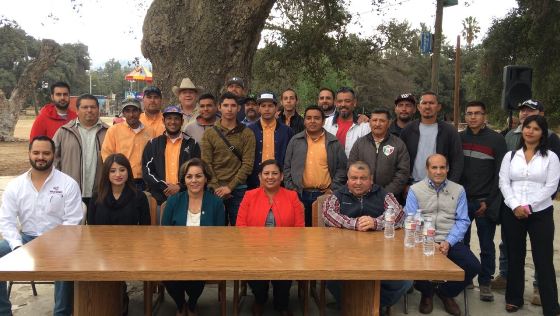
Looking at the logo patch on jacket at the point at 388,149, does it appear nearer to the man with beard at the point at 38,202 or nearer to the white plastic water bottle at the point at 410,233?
the white plastic water bottle at the point at 410,233

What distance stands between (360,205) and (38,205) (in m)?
2.64

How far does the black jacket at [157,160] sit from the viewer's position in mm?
4828

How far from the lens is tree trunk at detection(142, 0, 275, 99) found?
730cm

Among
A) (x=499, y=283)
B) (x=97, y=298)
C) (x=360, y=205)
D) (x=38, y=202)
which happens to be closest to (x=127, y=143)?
(x=38, y=202)

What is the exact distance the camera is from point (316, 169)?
4.98 m

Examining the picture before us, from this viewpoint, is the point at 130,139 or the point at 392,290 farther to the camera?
the point at 130,139

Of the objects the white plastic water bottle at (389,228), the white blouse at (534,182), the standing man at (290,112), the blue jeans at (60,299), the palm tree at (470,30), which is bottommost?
the blue jeans at (60,299)

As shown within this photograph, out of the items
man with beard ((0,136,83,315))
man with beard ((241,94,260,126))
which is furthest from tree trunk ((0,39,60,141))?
man with beard ((0,136,83,315))

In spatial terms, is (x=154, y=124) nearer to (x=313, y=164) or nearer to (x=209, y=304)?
(x=313, y=164)

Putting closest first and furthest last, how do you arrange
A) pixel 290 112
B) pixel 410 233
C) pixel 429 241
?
pixel 429 241, pixel 410 233, pixel 290 112

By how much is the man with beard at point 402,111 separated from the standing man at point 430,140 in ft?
0.61

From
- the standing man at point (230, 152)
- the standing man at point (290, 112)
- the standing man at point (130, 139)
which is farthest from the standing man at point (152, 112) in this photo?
the standing man at point (290, 112)

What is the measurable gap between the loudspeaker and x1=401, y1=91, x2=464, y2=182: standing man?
2.75 meters

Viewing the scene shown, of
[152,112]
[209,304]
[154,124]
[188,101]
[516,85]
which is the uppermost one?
[516,85]
